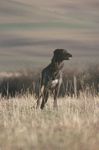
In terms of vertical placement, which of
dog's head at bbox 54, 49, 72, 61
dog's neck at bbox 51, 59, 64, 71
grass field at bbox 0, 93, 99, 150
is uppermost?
dog's head at bbox 54, 49, 72, 61

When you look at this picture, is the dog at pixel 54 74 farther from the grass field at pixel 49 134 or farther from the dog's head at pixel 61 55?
the grass field at pixel 49 134

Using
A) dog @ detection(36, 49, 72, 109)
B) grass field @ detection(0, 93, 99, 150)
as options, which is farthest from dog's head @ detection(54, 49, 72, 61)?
grass field @ detection(0, 93, 99, 150)

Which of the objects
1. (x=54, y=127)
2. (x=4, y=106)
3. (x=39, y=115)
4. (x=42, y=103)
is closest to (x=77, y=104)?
(x=42, y=103)

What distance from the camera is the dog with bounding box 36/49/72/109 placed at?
540 inches

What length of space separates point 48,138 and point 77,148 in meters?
0.81

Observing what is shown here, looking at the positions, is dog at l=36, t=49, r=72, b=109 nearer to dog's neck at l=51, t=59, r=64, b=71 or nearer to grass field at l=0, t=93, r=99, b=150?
dog's neck at l=51, t=59, r=64, b=71

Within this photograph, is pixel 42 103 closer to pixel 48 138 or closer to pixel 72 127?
pixel 72 127

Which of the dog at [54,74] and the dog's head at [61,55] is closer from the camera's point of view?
the dog at [54,74]

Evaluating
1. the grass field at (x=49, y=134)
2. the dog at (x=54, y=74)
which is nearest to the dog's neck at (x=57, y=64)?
the dog at (x=54, y=74)

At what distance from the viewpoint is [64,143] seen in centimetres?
761

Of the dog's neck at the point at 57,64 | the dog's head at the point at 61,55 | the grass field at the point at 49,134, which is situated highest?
the dog's head at the point at 61,55

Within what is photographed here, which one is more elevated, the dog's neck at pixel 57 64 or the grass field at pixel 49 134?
the dog's neck at pixel 57 64

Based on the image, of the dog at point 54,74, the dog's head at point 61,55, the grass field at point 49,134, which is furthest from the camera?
the dog's head at point 61,55

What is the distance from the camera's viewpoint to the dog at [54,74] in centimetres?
1373
